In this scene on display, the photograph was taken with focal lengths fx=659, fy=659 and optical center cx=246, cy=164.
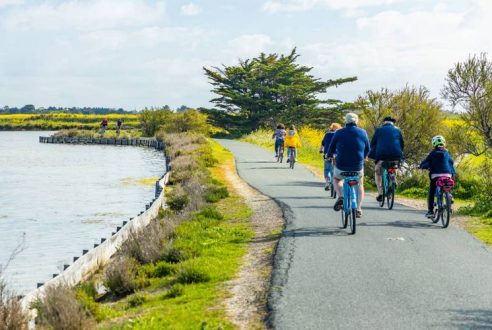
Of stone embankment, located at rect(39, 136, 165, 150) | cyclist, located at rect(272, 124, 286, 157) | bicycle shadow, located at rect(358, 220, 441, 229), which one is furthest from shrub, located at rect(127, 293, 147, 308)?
stone embankment, located at rect(39, 136, 165, 150)

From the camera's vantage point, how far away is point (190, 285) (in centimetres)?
940

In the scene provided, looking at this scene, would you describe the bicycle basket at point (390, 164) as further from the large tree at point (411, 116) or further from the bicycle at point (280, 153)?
the bicycle at point (280, 153)

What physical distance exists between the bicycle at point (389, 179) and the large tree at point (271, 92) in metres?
52.1

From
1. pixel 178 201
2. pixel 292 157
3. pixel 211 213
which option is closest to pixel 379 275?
pixel 211 213

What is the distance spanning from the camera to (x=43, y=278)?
14.5 meters

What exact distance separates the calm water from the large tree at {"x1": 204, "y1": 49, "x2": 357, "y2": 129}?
20571 millimetres

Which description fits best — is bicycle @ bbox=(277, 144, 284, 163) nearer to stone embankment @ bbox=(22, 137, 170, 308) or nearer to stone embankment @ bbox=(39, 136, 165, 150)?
stone embankment @ bbox=(22, 137, 170, 308)

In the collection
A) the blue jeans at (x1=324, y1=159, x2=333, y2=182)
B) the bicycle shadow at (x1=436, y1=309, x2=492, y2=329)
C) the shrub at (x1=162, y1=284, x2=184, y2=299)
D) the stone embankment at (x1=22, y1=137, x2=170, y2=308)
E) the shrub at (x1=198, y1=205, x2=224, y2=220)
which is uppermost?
the blue jeans at (x1=324, y1=159, x2=333, y2=182)

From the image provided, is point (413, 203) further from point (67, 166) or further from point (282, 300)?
point (67, 166)

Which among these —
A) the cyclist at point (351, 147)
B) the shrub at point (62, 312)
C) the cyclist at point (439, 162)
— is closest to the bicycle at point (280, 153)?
the cyclist at point (439, 162)

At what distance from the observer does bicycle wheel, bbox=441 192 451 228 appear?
1345 centimetres

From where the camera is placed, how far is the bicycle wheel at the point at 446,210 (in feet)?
44.1

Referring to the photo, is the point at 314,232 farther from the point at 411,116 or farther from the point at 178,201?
the point at 411,116

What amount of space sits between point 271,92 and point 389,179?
55.6 meters
